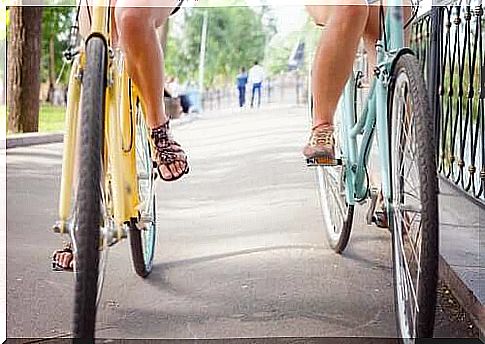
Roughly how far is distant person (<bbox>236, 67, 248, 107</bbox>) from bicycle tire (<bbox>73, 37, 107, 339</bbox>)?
2.25 ft

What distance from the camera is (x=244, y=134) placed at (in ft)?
6.89

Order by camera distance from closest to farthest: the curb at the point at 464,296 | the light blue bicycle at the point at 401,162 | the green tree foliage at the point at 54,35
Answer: the light blue bicycle at the point at 401,162 → the curb at the point at 464,296 → the green tree foliage at the point at 54,35

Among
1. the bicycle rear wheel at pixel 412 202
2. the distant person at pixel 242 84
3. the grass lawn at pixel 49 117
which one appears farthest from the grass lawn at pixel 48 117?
the bicycle rear wheel at pixel 412 202

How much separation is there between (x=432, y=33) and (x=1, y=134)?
1.14 m

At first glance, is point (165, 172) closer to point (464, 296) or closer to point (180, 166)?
point (180, 166)

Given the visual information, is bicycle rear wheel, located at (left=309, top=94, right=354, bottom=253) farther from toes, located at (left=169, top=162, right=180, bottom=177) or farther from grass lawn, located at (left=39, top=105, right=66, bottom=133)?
grass lawn, located at (left=39, top=105, right=66, bottom=133)

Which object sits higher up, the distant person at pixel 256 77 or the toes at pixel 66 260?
the distant person at pixel 256 77

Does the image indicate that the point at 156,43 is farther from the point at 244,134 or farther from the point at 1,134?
the point at 1,134

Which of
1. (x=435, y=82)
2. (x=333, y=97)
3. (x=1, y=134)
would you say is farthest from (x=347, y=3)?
(x=1, y=134)

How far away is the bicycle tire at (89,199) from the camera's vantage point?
1351mm

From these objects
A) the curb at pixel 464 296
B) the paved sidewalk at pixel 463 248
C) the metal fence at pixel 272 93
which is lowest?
the curb at pixel 464 296

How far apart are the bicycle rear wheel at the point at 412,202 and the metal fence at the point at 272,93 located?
0.41 meters

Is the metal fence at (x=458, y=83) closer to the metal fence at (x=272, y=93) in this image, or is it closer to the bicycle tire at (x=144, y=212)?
the metal fence at (x=272, y=93)

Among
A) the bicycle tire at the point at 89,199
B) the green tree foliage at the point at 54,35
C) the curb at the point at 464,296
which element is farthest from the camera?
the green tree foliage at the point at 54,35
